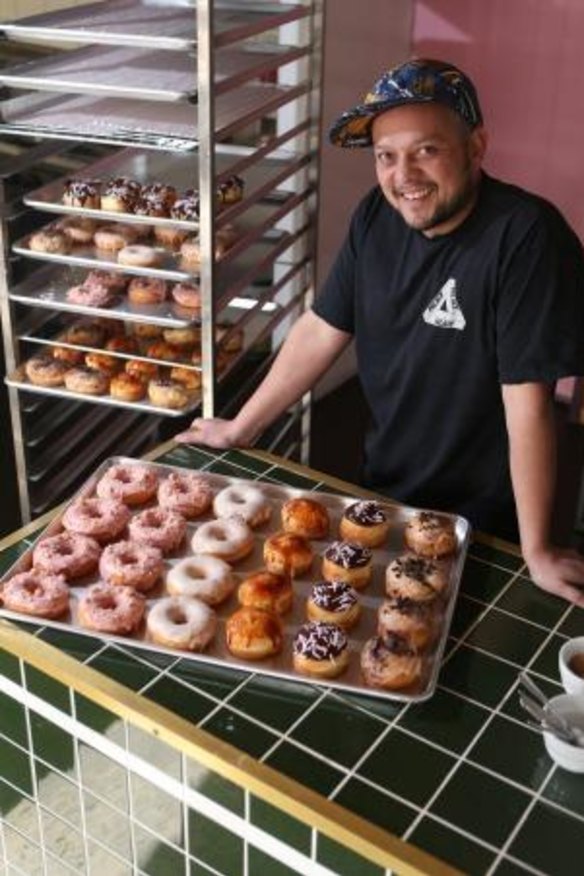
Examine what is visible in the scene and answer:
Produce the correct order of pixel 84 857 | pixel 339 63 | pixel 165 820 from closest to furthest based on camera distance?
pixel 165 820 < pixel 84 857 < pixel 339 63

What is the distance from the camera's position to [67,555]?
1.64 metres

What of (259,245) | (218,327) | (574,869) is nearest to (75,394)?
(218,327)

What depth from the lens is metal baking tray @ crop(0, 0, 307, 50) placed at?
215 cm

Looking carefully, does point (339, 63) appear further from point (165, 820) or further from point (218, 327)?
point (165, 820)

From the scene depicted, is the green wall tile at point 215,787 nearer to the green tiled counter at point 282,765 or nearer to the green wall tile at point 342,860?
the green tiled counter at point 282,765

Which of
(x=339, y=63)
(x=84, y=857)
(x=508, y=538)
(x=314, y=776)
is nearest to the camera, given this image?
(x=314, y=776)

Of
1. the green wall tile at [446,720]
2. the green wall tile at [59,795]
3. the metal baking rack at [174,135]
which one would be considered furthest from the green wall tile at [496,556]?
the metal baking rack at [174,135]

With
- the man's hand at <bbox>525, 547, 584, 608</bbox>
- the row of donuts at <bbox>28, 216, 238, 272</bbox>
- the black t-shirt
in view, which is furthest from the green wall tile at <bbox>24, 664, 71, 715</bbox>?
the row of donuts at <bbox>28, 216, 238, 272</bbox>

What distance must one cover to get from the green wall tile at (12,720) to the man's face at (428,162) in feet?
3.67

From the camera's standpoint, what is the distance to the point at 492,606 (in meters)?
1.63

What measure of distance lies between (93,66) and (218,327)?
0.72m

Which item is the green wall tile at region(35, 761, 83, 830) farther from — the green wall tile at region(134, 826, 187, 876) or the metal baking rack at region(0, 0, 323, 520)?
the metal baking rack at region(0, 0, 323, 520)

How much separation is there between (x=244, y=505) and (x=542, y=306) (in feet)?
2.13

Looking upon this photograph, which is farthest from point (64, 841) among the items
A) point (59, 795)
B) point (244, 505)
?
point (244, 505)
